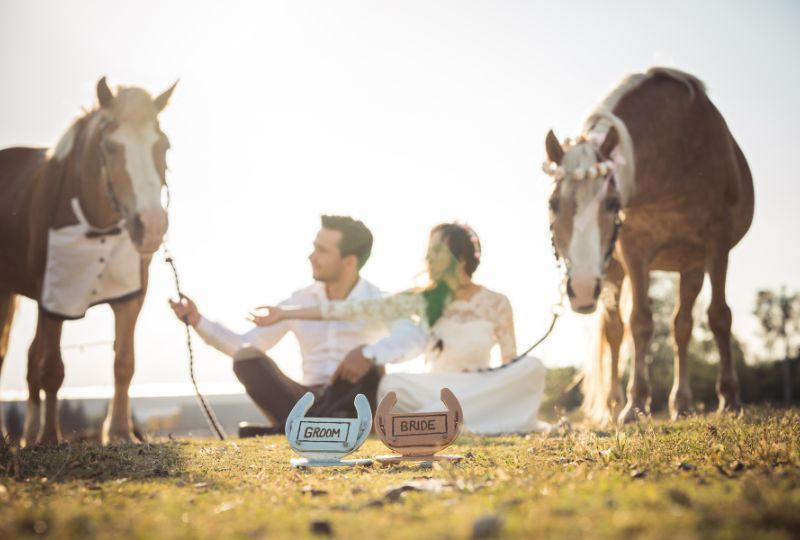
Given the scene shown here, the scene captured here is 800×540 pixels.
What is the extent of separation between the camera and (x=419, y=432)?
12.4 feet

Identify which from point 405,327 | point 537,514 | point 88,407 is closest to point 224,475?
point 537,514

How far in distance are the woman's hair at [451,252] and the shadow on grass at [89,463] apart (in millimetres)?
3105

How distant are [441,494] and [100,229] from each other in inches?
186

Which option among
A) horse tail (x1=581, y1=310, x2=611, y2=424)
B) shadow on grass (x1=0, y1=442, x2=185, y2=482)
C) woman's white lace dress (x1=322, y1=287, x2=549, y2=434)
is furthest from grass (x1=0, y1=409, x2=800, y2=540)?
horse tail (x1=581, y1=310, x2=611, y2=424)

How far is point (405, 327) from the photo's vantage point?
6488 mm

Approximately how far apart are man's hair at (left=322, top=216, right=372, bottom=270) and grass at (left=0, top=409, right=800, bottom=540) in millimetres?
3160

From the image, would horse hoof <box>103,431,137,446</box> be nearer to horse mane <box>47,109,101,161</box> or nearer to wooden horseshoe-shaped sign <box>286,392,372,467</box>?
horse mane <box>47,109,101,161</box>

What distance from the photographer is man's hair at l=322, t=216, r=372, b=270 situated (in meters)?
7.06

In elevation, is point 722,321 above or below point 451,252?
below

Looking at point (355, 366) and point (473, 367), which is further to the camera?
point (473, 367)

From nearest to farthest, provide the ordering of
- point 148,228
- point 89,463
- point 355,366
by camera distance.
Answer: point 89,463 → point 148,228 → point 355,366

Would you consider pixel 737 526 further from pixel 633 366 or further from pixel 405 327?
pixel 633 366

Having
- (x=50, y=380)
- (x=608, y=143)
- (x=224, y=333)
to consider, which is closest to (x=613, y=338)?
(x=608, y=143)

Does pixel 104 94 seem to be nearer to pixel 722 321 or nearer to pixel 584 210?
pixel 584 210
